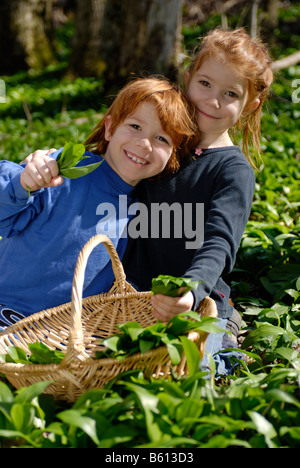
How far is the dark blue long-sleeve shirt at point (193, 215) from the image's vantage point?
2.49 meters

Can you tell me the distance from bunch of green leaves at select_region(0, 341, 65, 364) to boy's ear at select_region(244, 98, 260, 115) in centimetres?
178

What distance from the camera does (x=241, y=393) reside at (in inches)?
72.9

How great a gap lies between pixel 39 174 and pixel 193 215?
0.84 meters

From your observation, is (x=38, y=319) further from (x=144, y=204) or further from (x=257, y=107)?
(x=257, y=107)

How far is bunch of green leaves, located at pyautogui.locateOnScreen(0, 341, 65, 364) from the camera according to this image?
198 cm

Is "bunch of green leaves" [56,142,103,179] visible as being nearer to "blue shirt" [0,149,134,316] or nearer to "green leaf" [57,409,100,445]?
"blue shirt" [0,149,134,316]

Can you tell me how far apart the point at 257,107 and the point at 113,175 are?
38.2 inches

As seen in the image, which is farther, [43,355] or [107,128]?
[107,128]

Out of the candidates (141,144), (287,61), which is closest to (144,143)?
(141,144)

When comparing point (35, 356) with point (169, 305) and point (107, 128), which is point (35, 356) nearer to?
point (169, 305)

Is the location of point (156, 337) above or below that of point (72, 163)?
below

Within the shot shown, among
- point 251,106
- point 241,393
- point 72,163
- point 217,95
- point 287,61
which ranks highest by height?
point 217,95

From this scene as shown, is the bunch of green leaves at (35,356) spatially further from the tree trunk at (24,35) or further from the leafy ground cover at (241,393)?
the tree trunk at (24,35)

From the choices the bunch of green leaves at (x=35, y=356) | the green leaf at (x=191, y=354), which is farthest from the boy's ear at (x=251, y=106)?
the bunch of green leaves at (x=35, y=356)
